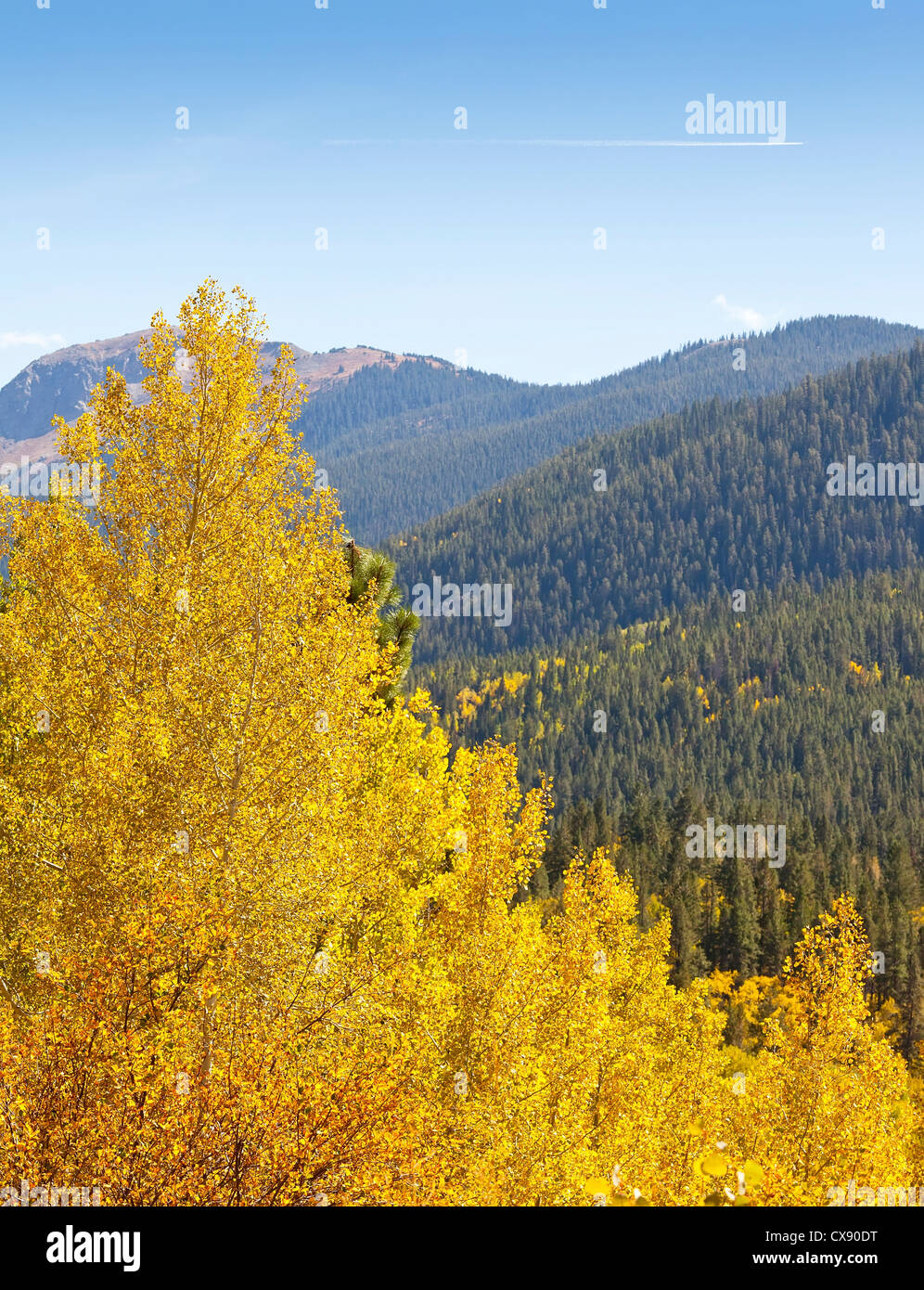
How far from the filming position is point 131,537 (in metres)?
20.0

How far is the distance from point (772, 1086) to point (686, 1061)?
1523 cm

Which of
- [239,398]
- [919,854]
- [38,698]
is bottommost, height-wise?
[919,854]

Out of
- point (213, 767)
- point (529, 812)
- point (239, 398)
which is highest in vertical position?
point (239, 398)

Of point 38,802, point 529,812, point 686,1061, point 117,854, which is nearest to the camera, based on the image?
point 117,854

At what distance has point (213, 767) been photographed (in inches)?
675

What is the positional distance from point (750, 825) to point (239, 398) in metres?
140

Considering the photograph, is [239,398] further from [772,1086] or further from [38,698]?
[772,1086]

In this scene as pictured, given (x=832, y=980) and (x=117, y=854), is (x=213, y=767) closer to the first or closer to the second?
(x=117, y=854)

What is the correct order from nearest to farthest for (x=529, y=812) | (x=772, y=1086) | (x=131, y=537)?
(x=131, y=537), (x=529, y=812), (x=772, y=1086)

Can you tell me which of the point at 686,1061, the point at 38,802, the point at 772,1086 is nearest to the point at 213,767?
the point at 38,802

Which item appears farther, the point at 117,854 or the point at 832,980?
the point at 832,980
